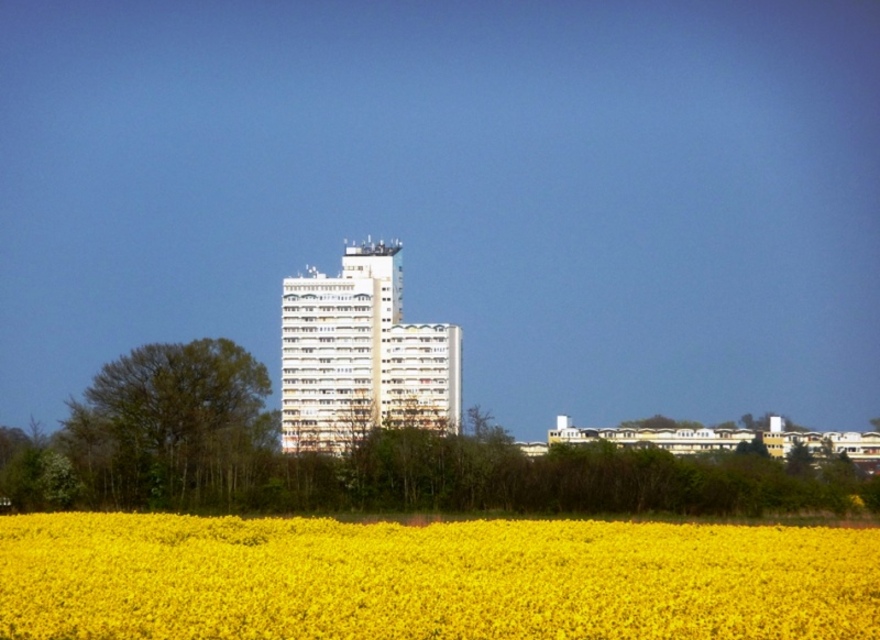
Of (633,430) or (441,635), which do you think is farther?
(633,430)

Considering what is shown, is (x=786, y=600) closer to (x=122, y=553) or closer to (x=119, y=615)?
(x=119, y=615)

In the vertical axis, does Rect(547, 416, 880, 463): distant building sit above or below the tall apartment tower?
below

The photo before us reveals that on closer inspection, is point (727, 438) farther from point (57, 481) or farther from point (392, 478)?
point (57, 481)

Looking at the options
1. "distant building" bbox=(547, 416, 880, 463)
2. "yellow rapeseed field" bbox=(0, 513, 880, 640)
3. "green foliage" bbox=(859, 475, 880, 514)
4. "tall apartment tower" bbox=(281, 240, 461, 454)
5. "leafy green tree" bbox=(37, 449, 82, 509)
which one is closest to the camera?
"yellow rapeseed field" bbox=(0, 513, 880, 640)

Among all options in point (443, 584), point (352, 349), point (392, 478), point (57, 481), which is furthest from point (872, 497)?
point (352, 349)

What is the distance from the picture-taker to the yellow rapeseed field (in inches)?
536

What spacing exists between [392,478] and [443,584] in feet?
79.5

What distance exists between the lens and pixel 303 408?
122375 mm

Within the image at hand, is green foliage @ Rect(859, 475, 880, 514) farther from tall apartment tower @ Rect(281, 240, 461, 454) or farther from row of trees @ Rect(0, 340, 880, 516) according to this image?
tall apartment tower @ Rect(281, 240, 461, 454)

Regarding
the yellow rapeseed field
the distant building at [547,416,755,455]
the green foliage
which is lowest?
the yellow rapeseed field

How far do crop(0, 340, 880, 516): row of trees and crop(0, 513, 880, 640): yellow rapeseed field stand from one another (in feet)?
38.5

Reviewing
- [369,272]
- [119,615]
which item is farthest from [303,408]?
[119,615]

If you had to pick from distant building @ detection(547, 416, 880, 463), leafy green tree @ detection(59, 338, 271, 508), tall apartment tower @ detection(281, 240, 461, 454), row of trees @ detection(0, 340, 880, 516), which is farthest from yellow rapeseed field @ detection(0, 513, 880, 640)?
tall apartment tower @ detection(281, 240, 461, 454)

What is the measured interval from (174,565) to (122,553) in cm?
215
